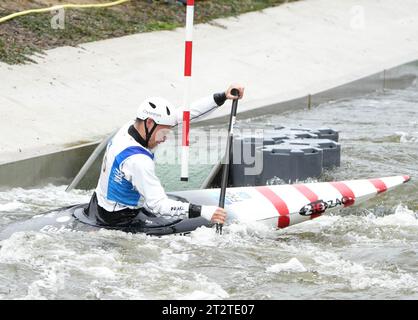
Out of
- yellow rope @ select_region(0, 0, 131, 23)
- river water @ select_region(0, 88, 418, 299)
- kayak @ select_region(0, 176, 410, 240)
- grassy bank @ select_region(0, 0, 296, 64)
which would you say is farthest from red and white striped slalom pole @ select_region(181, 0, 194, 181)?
yellow rope @ select_region(0, 0, 131, 23)

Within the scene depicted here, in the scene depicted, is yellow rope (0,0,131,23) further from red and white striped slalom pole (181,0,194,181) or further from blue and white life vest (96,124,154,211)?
blue and white life vest (96,124,154,211)

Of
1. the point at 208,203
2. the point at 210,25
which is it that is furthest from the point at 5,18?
the point at 208,203

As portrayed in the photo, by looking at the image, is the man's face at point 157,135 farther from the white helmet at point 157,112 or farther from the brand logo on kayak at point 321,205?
the brand logo on kayak at point 321,205

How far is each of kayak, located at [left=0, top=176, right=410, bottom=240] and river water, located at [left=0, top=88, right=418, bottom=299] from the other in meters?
0.08

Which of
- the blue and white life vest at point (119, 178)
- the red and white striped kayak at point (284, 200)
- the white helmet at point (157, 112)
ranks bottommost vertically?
the red and white striped kayak at point (284, 200)

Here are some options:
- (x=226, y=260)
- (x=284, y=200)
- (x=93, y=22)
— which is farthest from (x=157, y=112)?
(x=93, y=22)

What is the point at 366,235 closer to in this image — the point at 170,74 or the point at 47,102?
the point at 47,102

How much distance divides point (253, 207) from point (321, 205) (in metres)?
0.65

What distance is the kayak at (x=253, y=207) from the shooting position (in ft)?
25.4

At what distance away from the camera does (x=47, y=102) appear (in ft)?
39.3

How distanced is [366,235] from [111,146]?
231 centimetres

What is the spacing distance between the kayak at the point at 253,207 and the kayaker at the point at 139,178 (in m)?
0.12

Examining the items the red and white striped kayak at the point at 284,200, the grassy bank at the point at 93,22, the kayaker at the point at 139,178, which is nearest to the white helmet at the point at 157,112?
the kayaker at the point at 139,178

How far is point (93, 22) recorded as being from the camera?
1538cm
